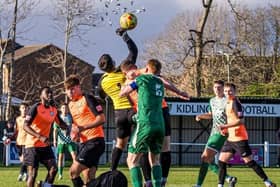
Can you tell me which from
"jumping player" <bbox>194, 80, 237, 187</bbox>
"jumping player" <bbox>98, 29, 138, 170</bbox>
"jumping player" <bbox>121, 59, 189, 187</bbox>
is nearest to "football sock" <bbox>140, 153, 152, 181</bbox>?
"jumping player" <bbox>121, 59, 189, 187</bbox>

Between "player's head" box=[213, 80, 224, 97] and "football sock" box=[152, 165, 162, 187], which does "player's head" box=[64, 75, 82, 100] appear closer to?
"football sock" box=[152, 165, 162, 187]

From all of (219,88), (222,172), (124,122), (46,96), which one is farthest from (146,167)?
(219,88)

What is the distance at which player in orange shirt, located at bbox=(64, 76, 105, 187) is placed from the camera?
1291 centimetres

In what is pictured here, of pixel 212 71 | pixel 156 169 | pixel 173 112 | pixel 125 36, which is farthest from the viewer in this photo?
pixel 212 71

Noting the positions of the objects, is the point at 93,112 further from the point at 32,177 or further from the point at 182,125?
the point at 182,125

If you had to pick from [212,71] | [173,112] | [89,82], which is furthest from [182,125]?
[89,82]

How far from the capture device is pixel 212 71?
190ft

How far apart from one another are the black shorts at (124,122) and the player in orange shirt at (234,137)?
2.31 metres

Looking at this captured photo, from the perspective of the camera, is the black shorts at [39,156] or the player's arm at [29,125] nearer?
the player's arm at [29,125]

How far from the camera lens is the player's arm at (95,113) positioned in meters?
12.7

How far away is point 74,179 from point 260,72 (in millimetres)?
47834

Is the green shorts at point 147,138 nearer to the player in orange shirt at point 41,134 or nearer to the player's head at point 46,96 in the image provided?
the player in orange shirt at point 41,134

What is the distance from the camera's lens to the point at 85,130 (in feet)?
42.2

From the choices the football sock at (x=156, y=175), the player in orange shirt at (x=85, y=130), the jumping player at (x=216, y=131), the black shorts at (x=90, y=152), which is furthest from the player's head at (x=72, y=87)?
the jumping player at (x=216, y=131)
